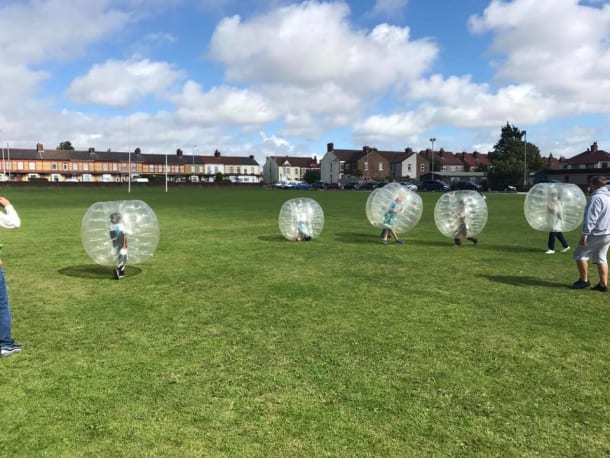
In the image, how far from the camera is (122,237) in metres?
8.81

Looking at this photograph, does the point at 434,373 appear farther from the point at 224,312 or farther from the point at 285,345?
the point at 224,312

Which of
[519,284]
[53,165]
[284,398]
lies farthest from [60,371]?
[53,165]

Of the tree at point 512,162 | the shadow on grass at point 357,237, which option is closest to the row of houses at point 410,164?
the tree at point 512,162

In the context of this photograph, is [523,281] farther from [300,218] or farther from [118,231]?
[118,231]

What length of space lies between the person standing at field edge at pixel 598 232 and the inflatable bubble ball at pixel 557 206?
3.84m

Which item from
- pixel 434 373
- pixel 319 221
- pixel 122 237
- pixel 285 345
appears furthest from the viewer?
pixel 319 221

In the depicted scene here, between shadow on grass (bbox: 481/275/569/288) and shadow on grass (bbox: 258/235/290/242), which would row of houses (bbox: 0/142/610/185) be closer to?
shadow on grass (bbox: 258/235/290/242)

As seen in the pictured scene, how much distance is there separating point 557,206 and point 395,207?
14.2ft

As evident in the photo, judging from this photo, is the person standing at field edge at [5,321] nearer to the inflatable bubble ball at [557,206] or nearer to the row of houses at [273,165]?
the inflatable bubble ball at [557,206]

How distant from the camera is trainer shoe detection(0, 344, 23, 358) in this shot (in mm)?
5246

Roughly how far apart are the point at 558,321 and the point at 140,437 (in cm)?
577

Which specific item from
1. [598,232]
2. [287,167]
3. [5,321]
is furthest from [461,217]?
[287,167]

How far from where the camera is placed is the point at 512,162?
7488 centimetres

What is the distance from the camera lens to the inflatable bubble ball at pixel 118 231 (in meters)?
8.70
